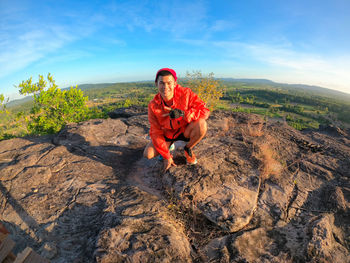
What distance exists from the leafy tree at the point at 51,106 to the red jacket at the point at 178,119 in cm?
921

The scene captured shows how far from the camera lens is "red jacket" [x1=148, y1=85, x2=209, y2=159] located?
311 centimetres

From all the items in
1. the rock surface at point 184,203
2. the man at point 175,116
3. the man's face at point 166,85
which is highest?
the man's face at point 166,85

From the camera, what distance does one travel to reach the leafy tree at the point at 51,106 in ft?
29.8

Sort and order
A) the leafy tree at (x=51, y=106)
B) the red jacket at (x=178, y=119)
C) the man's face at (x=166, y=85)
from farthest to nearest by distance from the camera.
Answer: the leafy tree at (x=51, y=106) < the red jacket at (x=178, y=119) < the man's face at (x=166, y=85)

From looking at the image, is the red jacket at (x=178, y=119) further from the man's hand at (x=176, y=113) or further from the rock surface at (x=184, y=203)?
the rock surface at (x=184, y=203)

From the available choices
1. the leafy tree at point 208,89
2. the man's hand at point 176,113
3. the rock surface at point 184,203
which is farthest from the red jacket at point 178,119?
the leafy tree at point 208,89

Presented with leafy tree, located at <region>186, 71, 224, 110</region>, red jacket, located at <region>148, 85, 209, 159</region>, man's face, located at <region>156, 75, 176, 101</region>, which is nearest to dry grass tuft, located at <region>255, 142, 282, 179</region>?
red jacket, located at <region>148, 85, 209, 159</region>

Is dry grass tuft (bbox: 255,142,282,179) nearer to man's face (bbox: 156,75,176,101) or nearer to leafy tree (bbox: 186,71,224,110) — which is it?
man's face (bbox: 156,75,176,101)

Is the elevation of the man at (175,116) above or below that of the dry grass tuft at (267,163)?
above

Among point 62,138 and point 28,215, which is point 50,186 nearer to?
point 28,215

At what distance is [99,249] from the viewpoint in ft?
6.02

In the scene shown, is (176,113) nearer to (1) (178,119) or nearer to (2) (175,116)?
(2) (175,116)

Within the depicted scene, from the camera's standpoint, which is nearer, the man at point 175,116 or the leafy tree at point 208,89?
the man at point 175,116

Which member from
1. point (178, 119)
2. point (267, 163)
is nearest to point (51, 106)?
point (178, 119)
